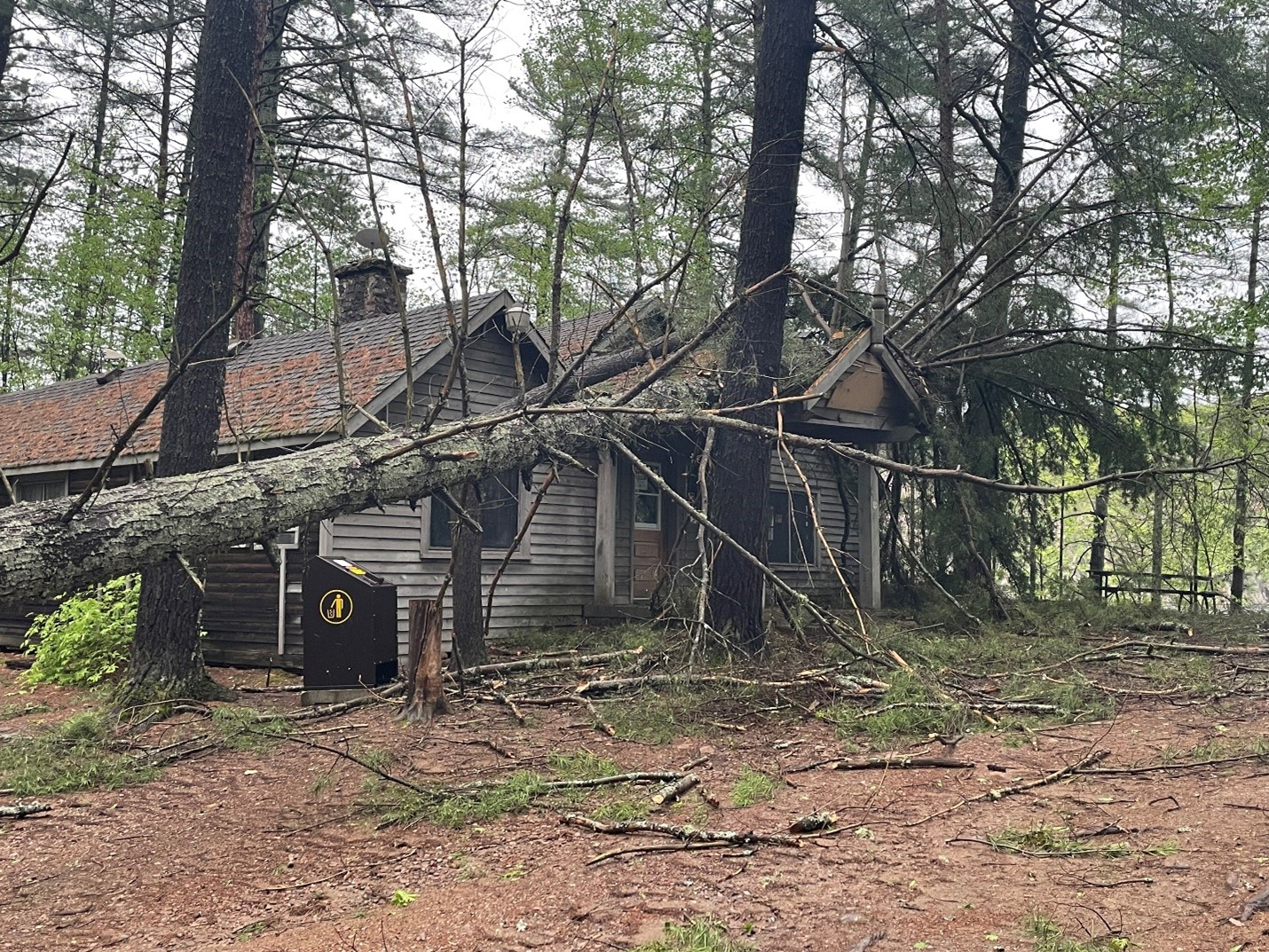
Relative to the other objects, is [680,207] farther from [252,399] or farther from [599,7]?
[252,399]

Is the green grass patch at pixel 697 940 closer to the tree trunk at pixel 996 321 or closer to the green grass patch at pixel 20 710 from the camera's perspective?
the green grass patch at pixel 20 710

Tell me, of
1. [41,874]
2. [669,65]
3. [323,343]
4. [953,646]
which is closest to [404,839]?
[41,874]

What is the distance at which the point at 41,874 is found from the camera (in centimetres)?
479

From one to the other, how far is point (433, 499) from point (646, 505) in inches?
157

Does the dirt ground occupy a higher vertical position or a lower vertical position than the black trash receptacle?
lower

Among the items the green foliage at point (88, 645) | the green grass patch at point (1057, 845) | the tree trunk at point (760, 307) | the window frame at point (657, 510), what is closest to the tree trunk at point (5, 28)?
the green foliage at point (88, 645)

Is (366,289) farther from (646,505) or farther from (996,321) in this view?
(996,321)

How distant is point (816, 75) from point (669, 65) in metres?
3.38

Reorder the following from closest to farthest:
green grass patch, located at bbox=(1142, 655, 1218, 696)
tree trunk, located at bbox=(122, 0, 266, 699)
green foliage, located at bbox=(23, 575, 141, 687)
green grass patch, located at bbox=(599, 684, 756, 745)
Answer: green grass patch, located at bbox=(599, 684, 756, 745)
green grass patch, located at bbox=(1142, 655, 1218, 696)
tree trunk, located at bbox=(122, 0, 266, 699)
green foliage, located at bbox=(23, 575, 141, 687)

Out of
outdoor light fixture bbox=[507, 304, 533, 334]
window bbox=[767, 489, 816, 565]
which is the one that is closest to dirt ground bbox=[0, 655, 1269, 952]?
outdoor light fixture bbox=[507, 304, 533, 334]

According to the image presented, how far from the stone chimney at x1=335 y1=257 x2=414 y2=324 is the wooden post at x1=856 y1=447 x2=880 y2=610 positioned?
8.07m

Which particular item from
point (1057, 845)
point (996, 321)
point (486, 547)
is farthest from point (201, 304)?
point (996, 321)

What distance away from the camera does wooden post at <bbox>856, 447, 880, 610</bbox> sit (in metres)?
16.0

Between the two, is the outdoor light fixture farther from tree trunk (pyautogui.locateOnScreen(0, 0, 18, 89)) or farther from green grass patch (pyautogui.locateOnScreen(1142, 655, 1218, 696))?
tree trunk (pyautogui.locateOnScreen(0, 0, 18, 89))
